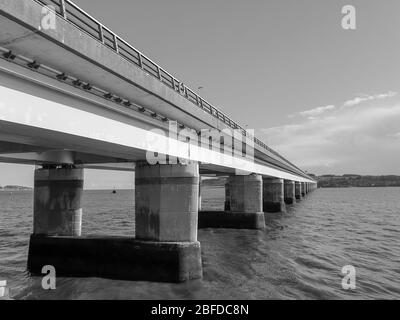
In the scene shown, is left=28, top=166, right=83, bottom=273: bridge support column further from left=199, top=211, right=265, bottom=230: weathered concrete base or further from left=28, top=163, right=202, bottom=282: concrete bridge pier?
left=199, top=211, right=265, bottom=230: weathered concrete base

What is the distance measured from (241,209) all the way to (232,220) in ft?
4.48

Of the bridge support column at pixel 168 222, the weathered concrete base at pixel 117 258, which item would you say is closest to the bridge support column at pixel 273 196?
the bridge support column at pixel 168 222

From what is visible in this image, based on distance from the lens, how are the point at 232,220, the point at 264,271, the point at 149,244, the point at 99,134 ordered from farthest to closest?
1. the point at 232,220
2. the point at 264,271
3. the point at 149,244
4. the point at 99,134

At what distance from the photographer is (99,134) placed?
10359 mm

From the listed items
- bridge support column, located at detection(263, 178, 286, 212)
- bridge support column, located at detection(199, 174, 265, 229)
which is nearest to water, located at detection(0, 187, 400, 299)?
bridge support column, located at detection(199, 174, 265, 229)

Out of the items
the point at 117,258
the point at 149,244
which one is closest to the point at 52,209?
the point at 117,258

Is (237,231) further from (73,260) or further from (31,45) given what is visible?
(31,45)

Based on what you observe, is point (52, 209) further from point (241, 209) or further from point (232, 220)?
point (241, 209)

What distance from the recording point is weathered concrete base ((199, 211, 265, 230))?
96.7 ft

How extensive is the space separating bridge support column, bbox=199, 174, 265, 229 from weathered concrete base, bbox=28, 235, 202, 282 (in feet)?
Result: 52.7

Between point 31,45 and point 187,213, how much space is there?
30.0ft

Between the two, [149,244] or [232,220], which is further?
[232,220]

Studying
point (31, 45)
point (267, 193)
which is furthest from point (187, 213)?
point (267, 193)
